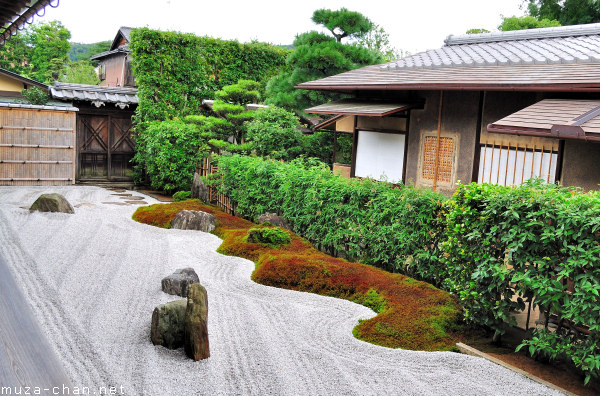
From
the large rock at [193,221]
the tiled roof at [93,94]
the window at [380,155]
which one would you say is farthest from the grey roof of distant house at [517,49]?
the tiled roof at [93,94]

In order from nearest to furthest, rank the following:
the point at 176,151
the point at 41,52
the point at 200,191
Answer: the point at 200,191 < the point at 176,151 < the point at 41,52

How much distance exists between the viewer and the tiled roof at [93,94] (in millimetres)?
17578

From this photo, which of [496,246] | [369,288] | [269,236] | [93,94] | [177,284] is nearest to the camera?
[496,246]

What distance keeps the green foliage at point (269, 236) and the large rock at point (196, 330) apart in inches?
171

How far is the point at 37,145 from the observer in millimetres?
16609

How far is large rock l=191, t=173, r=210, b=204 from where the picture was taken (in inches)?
594

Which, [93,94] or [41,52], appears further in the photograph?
[41,52]

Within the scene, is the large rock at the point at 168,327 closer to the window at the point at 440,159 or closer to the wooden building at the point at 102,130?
the window at the point at 440,159

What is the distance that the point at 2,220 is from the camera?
10.9 m

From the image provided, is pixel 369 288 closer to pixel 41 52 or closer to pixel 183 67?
pixel 183 67

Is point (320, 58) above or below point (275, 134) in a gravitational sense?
above

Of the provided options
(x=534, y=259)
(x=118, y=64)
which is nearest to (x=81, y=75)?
(x=118, y=64)

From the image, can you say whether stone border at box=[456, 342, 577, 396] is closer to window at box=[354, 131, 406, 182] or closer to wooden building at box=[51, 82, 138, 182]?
window at box=[354, 131, 406, 182]

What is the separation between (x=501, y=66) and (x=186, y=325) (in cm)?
836
